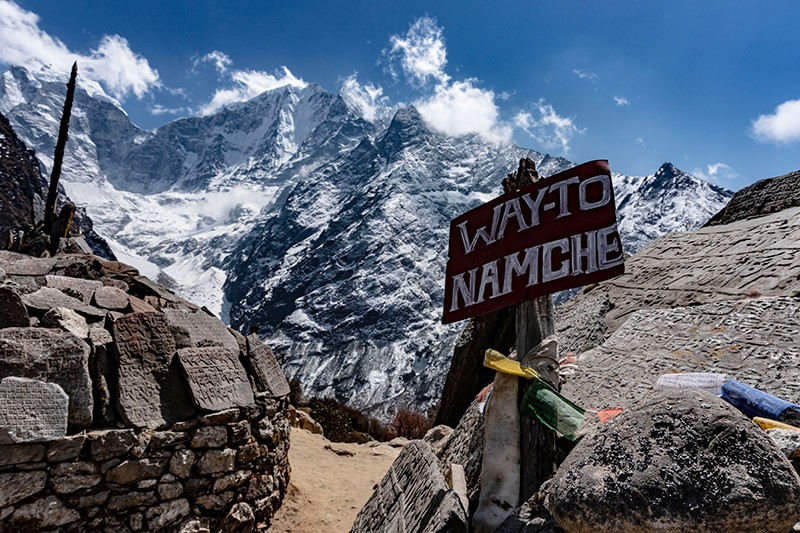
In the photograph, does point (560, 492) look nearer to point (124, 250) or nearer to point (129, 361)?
point (129, 361)

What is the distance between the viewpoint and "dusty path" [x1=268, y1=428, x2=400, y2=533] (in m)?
6.10

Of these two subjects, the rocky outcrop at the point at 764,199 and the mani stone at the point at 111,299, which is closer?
the mani stone at the point at 111,299

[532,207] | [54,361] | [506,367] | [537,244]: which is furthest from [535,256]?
[54,361]

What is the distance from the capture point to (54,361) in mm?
4176

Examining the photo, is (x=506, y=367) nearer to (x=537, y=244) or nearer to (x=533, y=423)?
(x=533, y=423)

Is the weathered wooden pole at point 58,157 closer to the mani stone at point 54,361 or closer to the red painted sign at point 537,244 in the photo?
the mani stone at point 54,361

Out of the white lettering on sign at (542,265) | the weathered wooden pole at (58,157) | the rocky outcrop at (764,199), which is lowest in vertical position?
the white lettering on sign at (542,265)

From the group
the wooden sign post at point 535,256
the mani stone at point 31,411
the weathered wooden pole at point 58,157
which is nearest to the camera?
the wooden sign post at point 535,256

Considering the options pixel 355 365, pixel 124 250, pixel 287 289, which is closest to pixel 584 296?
pixel 355 365

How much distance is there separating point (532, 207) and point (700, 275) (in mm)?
3738

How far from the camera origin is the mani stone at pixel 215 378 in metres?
4.95

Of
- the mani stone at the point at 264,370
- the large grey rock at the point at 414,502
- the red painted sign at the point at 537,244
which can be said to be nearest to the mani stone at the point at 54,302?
the mani stone at the point at 264,370

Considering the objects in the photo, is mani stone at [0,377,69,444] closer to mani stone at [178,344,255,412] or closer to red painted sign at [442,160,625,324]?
mani stone at [178,344,255,412]

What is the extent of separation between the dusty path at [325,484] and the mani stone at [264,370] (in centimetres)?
140
